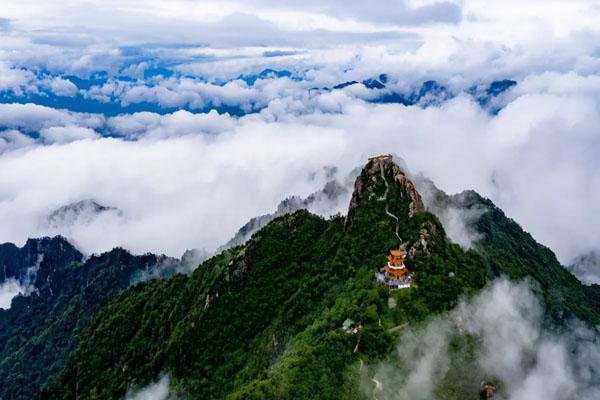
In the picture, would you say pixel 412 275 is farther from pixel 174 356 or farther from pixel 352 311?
pixel 174 356

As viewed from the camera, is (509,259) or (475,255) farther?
(509,259)

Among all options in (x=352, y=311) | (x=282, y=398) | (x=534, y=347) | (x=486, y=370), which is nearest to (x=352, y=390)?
(x=282, y=398)

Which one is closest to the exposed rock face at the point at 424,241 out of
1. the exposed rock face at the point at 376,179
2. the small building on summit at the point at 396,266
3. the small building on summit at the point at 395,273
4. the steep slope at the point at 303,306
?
the steep slope at the point at 303,306

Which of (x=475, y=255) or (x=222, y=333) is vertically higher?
(x=475, y=255)

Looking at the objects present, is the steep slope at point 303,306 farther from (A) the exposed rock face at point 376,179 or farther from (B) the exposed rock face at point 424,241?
(A) the exposed rock face at point 376,179

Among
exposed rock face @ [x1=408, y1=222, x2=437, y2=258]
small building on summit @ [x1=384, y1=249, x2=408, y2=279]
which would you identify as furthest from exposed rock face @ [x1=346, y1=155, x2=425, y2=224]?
small building on summit @ [x1=384, y1=249, x2=408, y2=279]
